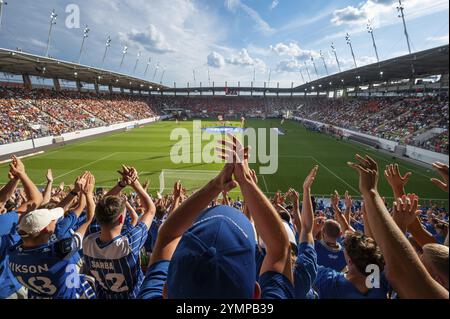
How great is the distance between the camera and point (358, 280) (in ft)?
7.95

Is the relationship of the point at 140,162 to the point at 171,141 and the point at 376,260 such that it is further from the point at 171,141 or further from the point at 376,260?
the point at 376,260

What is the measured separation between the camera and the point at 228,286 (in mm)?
1320

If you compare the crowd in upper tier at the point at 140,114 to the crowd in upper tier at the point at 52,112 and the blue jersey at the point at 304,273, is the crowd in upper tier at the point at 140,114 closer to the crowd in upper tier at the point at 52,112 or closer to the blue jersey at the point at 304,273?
the crowd in upper tier at the point at 52,112

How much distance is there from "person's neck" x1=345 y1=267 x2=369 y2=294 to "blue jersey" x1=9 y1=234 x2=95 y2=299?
2882 mm

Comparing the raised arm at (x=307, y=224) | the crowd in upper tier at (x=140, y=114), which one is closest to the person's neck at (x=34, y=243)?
the raised arm at (x=307, y=224)

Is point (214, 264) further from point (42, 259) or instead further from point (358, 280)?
point (42, 259)

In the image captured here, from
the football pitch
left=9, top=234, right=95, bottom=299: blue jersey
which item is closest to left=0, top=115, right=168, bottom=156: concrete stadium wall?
the football pitch

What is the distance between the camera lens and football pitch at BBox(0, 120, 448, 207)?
2086cm

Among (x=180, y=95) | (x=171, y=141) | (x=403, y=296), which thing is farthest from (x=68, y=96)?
(x=403, y=296)

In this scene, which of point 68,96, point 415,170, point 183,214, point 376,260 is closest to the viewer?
point 183,214

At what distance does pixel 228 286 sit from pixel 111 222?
6.76 ft

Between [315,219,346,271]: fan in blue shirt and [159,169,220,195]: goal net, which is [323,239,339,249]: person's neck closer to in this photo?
[315,219,346,271]: fan in blue shirt

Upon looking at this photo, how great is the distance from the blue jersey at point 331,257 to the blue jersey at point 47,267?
3.40m
